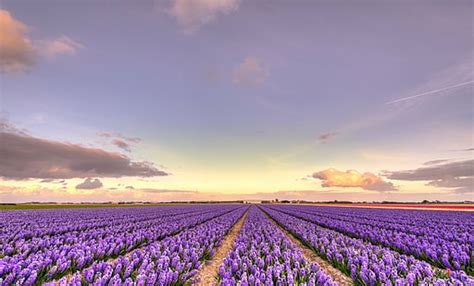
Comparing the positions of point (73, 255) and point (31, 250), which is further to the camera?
point (31, 250)

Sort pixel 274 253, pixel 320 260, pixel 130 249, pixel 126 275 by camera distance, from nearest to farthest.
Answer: pixel 126 275 → pixel 274 253 → pixel 320 260 → pixel 130 249

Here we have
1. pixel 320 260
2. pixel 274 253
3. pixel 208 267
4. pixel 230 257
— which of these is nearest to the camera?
pixel 230 257

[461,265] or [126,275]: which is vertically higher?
[126,275]

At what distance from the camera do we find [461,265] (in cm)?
800

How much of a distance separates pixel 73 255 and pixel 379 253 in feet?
34.0

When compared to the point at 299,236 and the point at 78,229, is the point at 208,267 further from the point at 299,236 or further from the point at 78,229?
the point at 78,229

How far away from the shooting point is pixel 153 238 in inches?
539

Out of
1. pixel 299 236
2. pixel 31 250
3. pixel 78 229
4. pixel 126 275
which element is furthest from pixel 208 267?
pixel 78 229

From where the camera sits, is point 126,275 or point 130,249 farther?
point 130,249

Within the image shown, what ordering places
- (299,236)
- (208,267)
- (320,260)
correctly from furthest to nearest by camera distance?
1. (299,236)
2. (320,260)
3. (208,267)

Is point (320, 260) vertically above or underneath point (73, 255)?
underneath

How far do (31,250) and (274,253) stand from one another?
29.3 ft

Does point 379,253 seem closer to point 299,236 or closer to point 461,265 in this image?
point 461,265

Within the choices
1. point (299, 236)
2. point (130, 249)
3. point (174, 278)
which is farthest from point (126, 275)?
point (299, 236)
